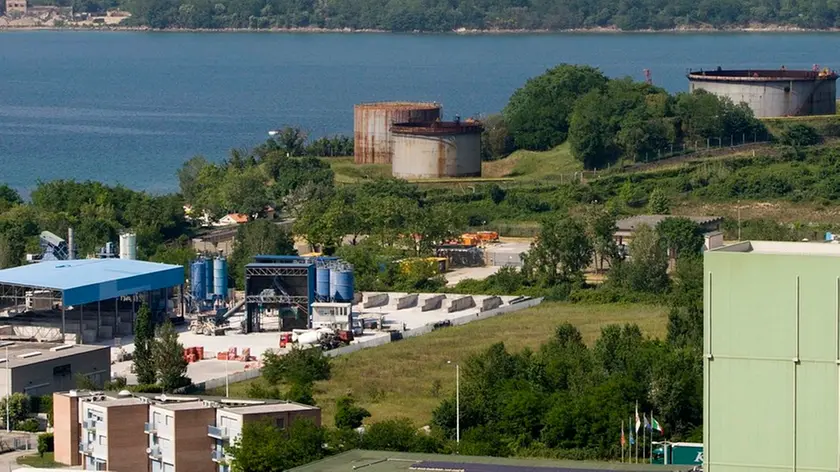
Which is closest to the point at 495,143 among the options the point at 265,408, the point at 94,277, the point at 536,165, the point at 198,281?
the point at 536,165

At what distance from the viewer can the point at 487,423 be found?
107 ft

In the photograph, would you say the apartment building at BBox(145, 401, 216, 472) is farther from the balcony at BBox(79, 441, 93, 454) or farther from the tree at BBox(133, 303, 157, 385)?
the tree at BBox(133, 303, 157, 385)

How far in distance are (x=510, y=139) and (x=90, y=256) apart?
86.7ft

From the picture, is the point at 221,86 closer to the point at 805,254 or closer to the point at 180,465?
the point at 180,465

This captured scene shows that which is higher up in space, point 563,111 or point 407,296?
point 563,111

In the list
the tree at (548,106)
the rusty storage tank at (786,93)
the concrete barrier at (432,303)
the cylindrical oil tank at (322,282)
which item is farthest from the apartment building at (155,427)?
the rusty storage tank at (786,93)

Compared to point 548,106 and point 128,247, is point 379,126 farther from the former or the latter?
point 128,247

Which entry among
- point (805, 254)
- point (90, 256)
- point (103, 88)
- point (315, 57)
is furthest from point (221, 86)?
point (805, 254)

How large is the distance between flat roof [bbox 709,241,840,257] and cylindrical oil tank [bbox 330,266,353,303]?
25127 millimetres

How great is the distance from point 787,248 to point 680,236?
33988 mm

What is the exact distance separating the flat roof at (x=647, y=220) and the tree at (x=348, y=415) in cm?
2309

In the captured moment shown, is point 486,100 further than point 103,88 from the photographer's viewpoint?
No

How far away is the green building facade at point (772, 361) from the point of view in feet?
62.2

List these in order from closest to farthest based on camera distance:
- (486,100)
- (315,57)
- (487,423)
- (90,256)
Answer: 1. (487,423)
2. (90,256)
3. (486,100)
4. (315,57)
